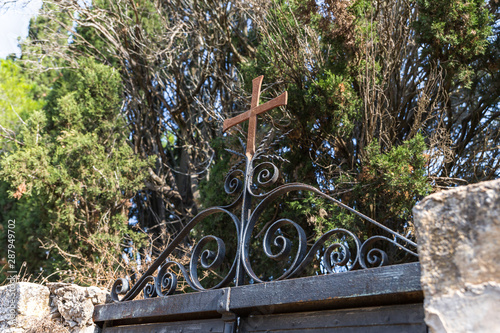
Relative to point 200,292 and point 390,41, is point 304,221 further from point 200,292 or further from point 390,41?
point 200,292

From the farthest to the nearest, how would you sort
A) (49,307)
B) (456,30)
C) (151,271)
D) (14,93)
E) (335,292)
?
(14,93) → (456,30) → (49,307) → (151,271) → (335,292)

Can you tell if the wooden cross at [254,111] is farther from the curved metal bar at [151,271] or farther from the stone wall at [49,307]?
the stone wall at [49,307]

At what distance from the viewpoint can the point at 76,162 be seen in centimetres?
684

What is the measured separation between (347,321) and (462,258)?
2.83ft

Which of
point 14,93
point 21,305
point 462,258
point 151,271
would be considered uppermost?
point 14,93

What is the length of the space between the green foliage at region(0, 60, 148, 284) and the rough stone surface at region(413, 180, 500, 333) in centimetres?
525

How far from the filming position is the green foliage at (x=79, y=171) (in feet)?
21.6

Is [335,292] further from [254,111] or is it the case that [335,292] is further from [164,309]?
[254,111]

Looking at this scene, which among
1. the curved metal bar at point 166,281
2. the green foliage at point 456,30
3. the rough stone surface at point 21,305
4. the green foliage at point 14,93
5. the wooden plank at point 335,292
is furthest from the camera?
the green foliage at point 14,93

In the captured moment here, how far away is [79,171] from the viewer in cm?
680

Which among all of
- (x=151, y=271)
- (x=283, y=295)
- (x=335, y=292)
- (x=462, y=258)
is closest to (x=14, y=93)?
(x=151, y=271)

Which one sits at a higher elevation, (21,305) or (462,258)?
(21,305)

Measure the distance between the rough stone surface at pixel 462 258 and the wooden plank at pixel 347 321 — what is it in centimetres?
57

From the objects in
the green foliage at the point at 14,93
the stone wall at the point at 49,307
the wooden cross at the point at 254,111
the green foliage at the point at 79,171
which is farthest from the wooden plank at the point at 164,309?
the green foliage at the point at 14,93
